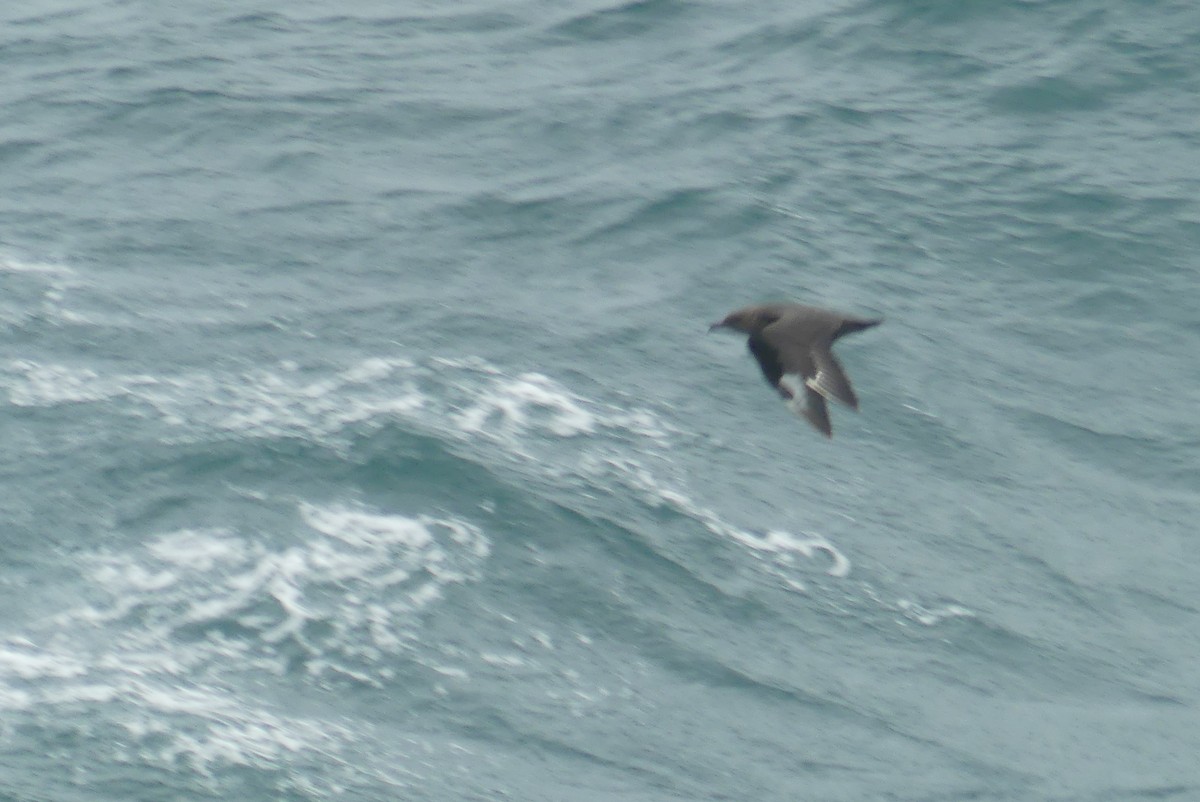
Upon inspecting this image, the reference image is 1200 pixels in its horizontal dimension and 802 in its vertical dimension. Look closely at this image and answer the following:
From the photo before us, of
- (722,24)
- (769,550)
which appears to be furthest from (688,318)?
(722,24)

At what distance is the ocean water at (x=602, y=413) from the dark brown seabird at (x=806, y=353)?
380 centimetres

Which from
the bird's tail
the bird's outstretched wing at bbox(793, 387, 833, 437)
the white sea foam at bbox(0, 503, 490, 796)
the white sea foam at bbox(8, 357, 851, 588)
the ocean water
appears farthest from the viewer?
the white sea foam at bbox(8, 357, 851, 588)

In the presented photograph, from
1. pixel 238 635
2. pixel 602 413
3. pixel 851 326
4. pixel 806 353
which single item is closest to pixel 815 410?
pixel 806 353

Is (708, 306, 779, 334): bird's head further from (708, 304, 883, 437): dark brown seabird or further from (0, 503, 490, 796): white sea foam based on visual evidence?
(0, 503, 490, 796): white sea foam

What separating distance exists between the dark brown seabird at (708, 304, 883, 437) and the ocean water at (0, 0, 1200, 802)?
380 centimetres

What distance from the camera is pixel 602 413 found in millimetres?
18484

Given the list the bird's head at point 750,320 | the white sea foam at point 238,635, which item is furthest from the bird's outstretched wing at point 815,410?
the white sea foam at point 238,635

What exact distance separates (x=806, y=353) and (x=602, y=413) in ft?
19.9

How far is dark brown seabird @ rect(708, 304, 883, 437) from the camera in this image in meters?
12.4

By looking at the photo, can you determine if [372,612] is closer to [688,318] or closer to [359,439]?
[359,439]

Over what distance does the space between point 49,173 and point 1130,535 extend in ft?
42.2

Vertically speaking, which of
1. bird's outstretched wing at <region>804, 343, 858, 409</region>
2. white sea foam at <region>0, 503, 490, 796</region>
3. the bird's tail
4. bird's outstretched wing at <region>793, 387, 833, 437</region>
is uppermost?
the bird's tail

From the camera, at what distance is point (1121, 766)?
1553 centimetres

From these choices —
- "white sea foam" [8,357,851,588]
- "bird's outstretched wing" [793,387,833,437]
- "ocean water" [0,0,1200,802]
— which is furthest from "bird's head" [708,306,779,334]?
"white sea foam" [8,357,851,588]
